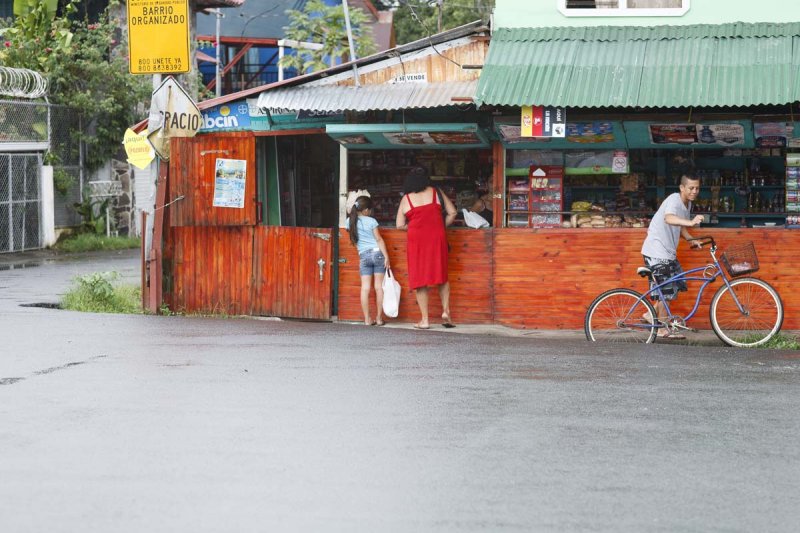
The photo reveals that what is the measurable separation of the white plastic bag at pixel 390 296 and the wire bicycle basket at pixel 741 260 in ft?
12.8

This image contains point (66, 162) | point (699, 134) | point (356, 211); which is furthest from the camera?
point (66, 162)

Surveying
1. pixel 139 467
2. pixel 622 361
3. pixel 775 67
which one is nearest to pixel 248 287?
pixel 622 361

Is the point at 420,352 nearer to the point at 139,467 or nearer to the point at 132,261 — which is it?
the point at 139,467

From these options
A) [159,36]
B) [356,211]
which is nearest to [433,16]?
[159,36]

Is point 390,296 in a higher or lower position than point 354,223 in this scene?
lower

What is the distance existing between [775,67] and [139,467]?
32.5ft

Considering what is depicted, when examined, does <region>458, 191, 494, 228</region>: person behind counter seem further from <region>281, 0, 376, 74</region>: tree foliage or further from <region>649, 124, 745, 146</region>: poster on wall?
<region>281, 0, 376, 74</region>: tree foliage

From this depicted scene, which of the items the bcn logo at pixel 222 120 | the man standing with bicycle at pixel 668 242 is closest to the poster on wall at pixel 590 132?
the man standing with bicycle at pixel 668 242

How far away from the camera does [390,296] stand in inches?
573

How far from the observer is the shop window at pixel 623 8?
15508 millimetres

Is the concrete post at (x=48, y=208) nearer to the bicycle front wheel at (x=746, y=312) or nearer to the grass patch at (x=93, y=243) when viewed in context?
the grass patch at (x=93, y=243)

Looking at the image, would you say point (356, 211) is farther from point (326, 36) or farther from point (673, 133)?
point (326, 36)

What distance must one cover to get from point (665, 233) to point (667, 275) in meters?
0.44

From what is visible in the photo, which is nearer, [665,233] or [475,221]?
[665,233]
